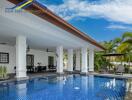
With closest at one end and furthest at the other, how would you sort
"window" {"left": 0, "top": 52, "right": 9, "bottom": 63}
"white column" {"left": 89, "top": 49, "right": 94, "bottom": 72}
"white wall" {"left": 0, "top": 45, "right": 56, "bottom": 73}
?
"window" {"left": 0, "top": 52, "right": 9, "bottom": 63}
"white wall" {"left": 0, "top": 45, "right": 56, "bottom": 73}
"white column" {"left": 89, "top": 49, "right": 94, "bottom": 72}

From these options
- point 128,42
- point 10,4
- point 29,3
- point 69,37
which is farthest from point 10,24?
point 128,42

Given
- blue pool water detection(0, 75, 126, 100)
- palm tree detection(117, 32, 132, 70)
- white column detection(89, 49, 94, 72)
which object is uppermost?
palm tree detection(117, 32, 132, 70)

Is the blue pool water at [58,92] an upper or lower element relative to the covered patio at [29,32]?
lower

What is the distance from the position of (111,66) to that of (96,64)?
85.6 inches

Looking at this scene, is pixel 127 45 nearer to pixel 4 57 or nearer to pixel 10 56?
pixel 10 56

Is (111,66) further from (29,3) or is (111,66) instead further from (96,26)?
(96,26)

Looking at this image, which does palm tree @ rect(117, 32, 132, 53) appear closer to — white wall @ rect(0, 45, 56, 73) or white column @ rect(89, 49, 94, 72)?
white column @ rect(89, 49, 94, 72)

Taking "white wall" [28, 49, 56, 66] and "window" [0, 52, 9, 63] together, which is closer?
"window" [0, 52, 9, 63]

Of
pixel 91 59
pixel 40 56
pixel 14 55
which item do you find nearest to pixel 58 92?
pixel 14 55

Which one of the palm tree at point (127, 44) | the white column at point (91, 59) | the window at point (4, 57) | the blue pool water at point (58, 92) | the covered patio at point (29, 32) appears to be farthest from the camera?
the white column at point (91, 59)

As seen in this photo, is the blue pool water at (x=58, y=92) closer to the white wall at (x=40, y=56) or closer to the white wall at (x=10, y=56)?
the white wall at (x=10, y=56)

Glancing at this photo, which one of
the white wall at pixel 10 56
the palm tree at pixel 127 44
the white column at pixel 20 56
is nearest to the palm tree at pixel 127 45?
the palm tree at pixel 127 44

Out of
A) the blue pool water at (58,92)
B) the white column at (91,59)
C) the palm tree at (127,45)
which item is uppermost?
the palm tree at (127,45)

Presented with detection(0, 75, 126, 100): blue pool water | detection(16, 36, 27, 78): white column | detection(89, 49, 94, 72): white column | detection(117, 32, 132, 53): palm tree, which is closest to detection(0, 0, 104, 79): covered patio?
detection(16, 36, 27, 78): white column
